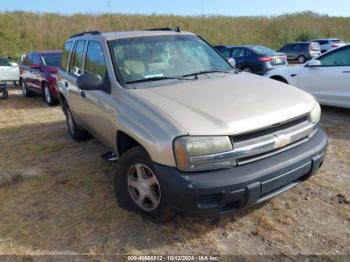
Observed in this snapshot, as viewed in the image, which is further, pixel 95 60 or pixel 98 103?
pixel 95 60

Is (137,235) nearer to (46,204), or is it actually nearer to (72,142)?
(46,204)

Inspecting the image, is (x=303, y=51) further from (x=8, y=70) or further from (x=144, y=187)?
(x=144, y=187)

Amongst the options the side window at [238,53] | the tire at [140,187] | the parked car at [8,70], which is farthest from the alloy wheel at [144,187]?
the parked car at [8,70]

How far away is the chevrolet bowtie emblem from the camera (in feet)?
10.5

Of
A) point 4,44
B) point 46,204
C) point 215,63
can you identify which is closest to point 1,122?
point 46,204

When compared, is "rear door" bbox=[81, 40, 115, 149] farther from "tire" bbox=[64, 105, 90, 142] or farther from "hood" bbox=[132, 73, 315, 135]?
"tire" bbox=[64, 105, 90, 142]

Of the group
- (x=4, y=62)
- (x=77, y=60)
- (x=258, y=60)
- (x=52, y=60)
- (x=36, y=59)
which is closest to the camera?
(x=77, y=60)

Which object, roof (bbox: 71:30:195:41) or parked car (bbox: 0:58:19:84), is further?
parked car (bbox: 0:58:19:84)

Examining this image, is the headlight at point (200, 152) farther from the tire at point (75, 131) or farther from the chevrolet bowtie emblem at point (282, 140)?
the tire at point (75, 131)

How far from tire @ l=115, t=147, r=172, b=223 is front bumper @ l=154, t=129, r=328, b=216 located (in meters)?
0.18

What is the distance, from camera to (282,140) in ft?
10.6

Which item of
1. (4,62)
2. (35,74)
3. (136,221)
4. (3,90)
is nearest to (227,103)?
(136,221)

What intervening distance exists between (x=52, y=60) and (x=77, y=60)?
6052 millimetres

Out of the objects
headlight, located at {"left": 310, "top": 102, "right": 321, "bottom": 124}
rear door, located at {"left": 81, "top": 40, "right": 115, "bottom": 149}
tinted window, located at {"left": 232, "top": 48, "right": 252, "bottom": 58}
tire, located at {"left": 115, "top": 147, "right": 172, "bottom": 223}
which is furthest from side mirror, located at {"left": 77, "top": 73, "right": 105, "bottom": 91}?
tinted window, located at {"left": 232, "top": 48, "right": 252, "bottom": 58}
